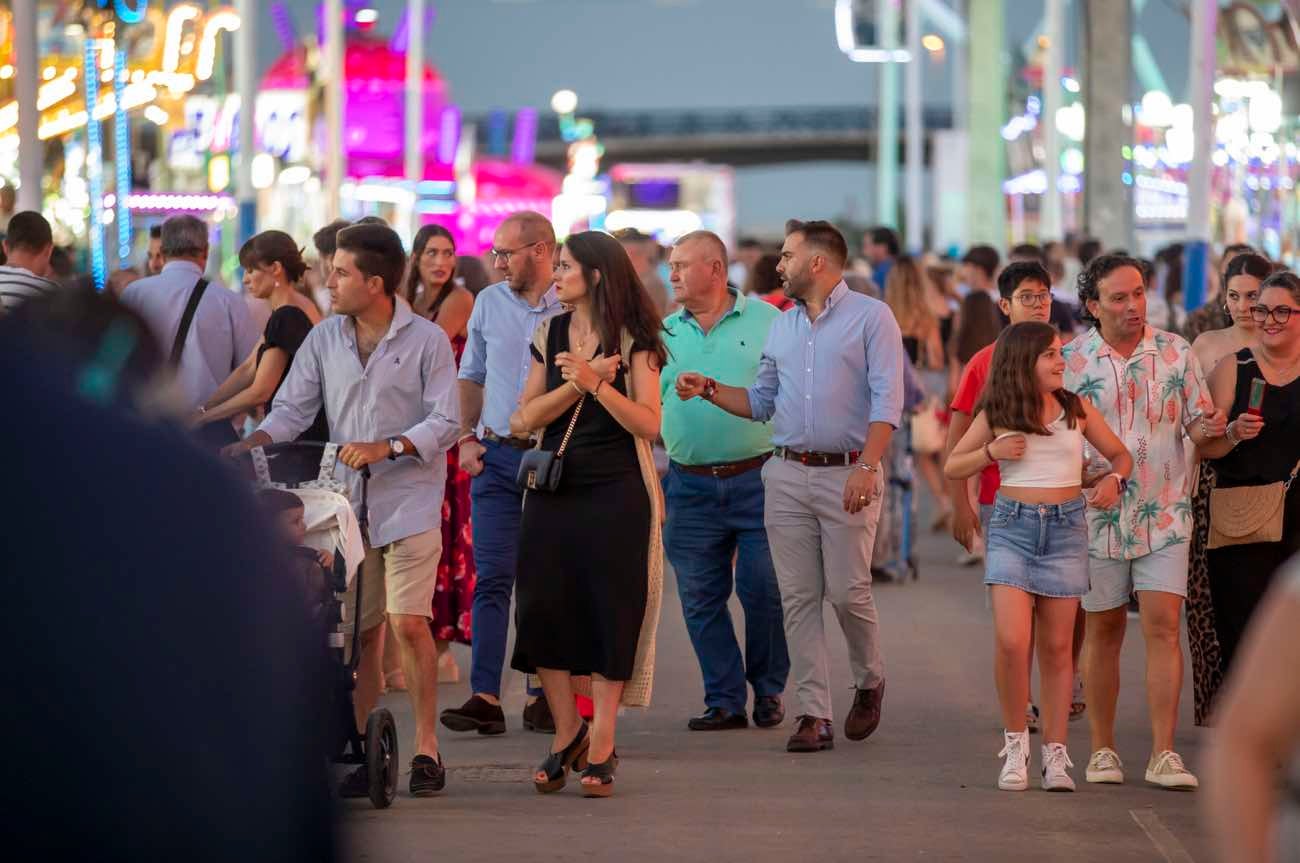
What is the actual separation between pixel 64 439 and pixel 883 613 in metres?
11.5

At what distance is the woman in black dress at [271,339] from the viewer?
29.9 ft

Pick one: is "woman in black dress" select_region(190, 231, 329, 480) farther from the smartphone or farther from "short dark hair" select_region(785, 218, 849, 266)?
the smartphone

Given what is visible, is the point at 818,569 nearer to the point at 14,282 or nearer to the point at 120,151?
the point at 14,282

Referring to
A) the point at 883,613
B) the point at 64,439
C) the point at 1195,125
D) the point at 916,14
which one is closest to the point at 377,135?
the point at 916,14

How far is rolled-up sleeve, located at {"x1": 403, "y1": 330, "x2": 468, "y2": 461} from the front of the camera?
806cm

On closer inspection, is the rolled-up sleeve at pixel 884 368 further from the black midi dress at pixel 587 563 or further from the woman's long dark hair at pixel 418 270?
the woman's long dark hair at pixel 418 270

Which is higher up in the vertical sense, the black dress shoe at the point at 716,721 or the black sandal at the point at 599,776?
the black sandal at the point at 599,776

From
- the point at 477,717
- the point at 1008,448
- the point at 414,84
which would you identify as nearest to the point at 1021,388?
the point at 1008,448

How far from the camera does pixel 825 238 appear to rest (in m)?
9.47

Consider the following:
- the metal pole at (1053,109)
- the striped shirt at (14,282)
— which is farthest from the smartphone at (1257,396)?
the metal pole at (1053,109)

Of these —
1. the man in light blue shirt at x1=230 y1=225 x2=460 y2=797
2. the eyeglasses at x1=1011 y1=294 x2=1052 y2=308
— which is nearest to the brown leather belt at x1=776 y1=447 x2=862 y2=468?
the eyeglasses at x1=1011 y1=294 x2=1052 y2=308

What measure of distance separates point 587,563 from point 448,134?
209 ft

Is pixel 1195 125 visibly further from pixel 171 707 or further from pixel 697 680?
pixel 171 707

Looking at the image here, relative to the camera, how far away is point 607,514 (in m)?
8.05
